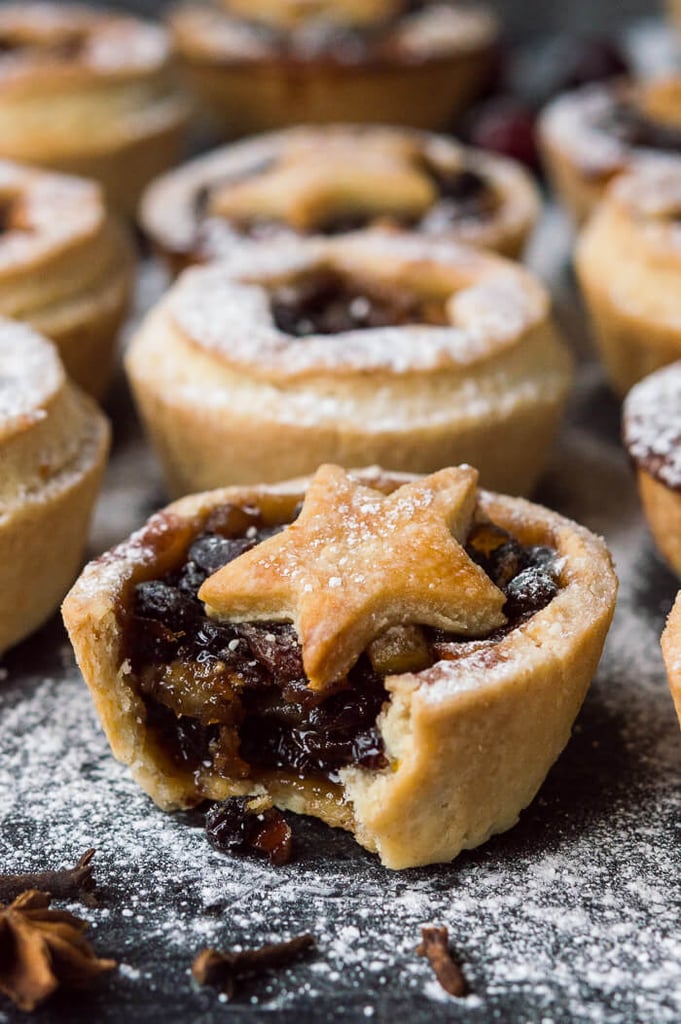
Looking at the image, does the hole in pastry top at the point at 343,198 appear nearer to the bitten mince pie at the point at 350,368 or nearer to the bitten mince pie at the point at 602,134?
the bitten mince pie at the point at 602,134

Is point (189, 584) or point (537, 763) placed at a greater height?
point (189, 584)

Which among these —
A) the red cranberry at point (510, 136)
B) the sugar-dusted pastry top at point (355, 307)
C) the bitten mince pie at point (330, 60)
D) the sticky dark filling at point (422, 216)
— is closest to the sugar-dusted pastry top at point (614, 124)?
the sticky dark filling at point (422, 216)

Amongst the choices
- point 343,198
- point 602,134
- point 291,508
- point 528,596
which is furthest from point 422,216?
point 528,596

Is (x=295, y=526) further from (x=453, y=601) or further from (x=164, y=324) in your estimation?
(x=164, y=324)

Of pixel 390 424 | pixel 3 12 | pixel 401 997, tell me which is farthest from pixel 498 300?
pixel 3 12

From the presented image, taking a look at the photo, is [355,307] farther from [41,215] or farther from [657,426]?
[41,215]

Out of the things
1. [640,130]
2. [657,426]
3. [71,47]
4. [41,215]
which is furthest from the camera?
[71,47]
